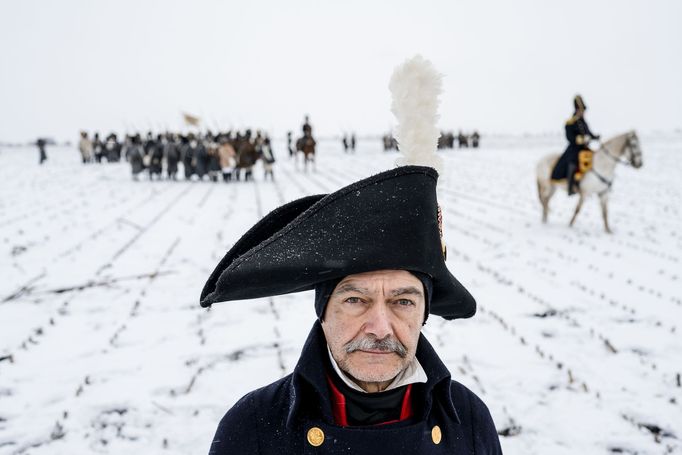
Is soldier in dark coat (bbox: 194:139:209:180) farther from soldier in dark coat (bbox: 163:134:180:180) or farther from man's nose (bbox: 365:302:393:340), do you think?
man's nose (bbox: 365:302:393:340)

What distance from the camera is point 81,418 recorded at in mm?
3240

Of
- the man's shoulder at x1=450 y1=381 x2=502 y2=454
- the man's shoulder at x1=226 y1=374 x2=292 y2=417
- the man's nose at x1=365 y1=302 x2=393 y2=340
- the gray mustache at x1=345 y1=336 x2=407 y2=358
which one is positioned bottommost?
the man's shoulder at x1=450 y1=381 x2=502 y2=454

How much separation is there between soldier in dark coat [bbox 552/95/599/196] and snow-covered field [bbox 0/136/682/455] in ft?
3.24

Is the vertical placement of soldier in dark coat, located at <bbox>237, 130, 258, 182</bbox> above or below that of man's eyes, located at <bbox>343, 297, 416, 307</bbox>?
above

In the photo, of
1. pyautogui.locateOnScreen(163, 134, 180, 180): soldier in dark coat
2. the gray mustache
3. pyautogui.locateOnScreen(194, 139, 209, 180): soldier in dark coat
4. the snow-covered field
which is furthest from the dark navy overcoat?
pyautogui.locateOnScreen(163, 134, 180, 180): soldier in dark coat

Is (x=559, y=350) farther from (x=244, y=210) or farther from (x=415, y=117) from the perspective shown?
(x=244, y=210)

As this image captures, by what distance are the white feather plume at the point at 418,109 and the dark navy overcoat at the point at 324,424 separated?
0.60 metres

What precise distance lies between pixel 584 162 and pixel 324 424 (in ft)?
29.2

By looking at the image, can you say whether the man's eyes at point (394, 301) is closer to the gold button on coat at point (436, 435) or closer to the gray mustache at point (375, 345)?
the gray mustache at point (375, 345)

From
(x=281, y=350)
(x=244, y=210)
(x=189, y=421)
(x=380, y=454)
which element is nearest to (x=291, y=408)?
(x=380, y=454)

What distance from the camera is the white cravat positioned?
1464 mm

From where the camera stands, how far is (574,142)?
9055 millimetres

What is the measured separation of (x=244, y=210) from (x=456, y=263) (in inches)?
233

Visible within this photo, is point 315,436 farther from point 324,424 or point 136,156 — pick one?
point 136,156
